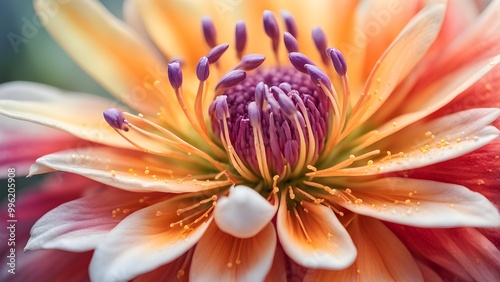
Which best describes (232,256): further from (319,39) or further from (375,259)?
(319,39)

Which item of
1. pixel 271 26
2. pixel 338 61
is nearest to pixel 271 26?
pixel 271 26

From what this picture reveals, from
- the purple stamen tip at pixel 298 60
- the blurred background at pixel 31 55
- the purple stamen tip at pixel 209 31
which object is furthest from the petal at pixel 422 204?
the blurred background at pixel 31 55

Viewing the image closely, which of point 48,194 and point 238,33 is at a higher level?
point 238,33

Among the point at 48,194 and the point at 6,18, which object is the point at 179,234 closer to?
the point at 48,194

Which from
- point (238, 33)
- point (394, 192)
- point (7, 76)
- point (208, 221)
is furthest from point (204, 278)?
point (7, 76)

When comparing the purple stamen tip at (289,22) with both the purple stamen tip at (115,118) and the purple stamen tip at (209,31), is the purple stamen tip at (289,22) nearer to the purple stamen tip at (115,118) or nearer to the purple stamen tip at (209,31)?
the purple stamen tip at (209,31)

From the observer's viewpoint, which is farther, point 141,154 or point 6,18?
point 6,18

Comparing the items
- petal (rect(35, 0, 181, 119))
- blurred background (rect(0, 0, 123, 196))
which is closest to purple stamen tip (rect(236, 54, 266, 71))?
petal (rect(35, 0, 181, 119))
